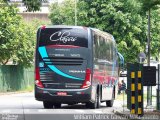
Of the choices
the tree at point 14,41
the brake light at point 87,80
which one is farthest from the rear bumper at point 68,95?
the tree at point 14,41

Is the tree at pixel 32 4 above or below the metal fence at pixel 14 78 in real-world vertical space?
above

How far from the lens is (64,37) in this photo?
93.4 feet

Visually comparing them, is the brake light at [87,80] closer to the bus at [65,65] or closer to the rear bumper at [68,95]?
the bus at [65,65]

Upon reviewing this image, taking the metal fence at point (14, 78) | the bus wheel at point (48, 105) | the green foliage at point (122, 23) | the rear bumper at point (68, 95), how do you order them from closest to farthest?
1. the rear bumper at point (68, 95)
2. the bus wheel at point (48, 105)
3. the metal fence at point (14, 78)
4. the green foliage at point (122, 23)

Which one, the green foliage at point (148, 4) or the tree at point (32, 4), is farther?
the green foliage at point (148, 4)

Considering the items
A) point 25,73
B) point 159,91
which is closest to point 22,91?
point 25,73

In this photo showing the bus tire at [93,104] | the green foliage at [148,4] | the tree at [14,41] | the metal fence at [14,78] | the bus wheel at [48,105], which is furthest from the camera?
the metal fence at [14,78]

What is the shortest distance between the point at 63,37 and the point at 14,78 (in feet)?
98.4

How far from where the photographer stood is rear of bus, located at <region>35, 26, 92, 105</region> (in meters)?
28.3

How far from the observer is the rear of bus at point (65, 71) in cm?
2828

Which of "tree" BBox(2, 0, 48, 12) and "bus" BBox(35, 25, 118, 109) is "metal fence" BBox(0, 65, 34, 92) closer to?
"bus" BBox(35, 25, 118, 109)

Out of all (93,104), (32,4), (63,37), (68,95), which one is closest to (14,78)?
(93,104)

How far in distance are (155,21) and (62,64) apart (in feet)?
98.1

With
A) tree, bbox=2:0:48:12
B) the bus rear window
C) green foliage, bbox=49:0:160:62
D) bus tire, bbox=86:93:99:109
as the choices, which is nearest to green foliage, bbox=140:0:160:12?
tree, bbox=2:0:48:12
